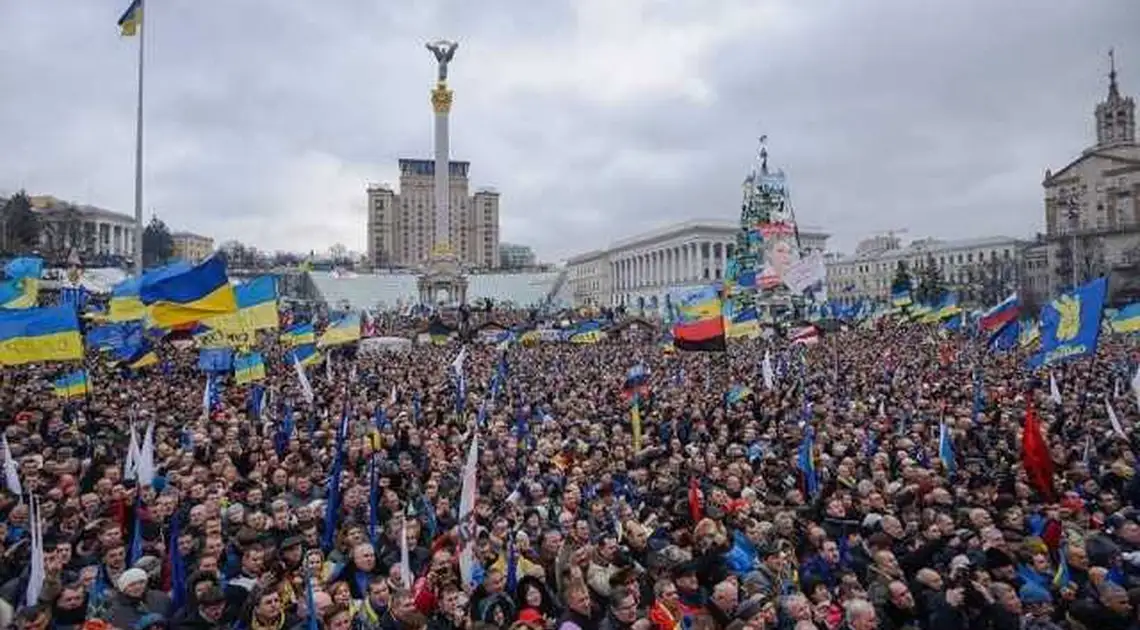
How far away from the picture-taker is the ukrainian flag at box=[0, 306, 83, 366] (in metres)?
11.2

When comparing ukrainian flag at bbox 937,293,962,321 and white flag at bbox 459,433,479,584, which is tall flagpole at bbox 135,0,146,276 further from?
ukrainian flag at bbox 937,293,962,321

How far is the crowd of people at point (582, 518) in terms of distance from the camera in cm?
498

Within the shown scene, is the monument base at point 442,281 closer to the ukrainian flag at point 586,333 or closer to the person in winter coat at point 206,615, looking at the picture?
the ukrainian flag at point 586,333

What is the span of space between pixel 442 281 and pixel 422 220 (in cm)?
7408

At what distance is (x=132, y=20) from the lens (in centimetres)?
1888

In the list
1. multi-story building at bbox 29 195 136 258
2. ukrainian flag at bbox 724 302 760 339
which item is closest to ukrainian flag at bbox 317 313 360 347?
ukrainian flag at bbox 724 302 760 339


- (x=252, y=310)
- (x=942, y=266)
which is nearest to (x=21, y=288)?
(x=252, y=310)

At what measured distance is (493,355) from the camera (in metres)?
28.2

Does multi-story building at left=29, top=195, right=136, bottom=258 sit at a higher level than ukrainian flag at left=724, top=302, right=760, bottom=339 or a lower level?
higher

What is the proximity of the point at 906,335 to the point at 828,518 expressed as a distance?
89.1ft

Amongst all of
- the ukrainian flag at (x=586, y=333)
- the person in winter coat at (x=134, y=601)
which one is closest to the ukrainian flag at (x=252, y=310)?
the person in winter coat at (x=134, y=601)

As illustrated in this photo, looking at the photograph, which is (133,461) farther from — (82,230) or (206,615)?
(82,230)

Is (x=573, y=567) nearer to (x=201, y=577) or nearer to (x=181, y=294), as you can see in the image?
(x=201, y=577)

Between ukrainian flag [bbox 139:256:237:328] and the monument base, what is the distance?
65.3 metres
